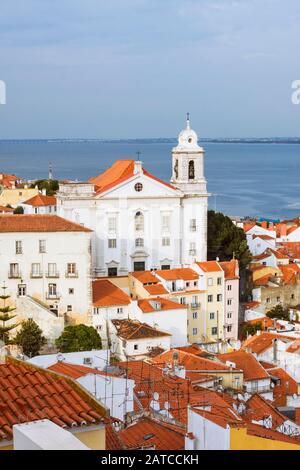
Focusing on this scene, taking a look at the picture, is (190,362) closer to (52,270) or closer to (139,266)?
(52,270)

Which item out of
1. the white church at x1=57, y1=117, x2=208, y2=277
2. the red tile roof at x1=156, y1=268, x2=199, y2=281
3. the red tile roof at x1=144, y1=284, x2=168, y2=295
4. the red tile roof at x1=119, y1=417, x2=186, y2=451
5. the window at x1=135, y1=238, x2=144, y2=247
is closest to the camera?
the red tile roof at x1=119, y1=417, x2=186, y2=451

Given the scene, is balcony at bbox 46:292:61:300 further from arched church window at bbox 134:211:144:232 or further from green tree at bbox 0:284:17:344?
arched church window at bbox 134:211:144:232

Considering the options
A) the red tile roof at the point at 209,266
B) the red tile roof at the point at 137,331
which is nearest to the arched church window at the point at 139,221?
the red tile roof at the point at 209,266

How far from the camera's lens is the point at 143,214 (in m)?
23.4

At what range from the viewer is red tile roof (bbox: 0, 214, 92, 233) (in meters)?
17.6

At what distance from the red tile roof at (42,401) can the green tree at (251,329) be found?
1662 cm

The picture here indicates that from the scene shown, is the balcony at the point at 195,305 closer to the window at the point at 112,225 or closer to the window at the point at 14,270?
the window at the point at 112,225

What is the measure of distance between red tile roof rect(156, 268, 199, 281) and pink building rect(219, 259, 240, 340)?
0.86 m

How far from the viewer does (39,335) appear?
16.5 meters

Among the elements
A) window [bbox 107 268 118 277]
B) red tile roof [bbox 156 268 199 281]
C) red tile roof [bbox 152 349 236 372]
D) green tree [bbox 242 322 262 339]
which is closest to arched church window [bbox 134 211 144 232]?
window [bbox 107 268 118 277]

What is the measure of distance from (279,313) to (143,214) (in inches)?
183
